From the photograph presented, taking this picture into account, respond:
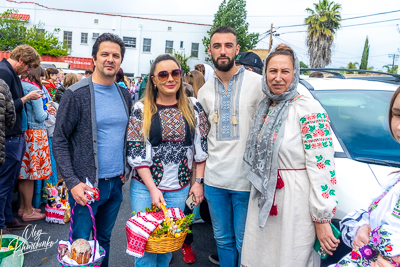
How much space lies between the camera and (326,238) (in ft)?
6.43

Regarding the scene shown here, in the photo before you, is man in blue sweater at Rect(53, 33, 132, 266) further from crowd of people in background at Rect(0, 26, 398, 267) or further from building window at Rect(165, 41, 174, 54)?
building window at Rect(165, 41, 174, 54)

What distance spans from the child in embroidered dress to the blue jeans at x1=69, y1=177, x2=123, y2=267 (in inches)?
65.7

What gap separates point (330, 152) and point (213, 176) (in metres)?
0.92

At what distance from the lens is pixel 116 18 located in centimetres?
3045

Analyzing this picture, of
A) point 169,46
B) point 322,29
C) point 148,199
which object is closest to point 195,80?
point 148,199

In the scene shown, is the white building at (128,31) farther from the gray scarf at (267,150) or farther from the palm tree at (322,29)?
the gray scarf at (267,150)

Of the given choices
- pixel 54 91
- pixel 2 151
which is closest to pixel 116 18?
pixel 54 91

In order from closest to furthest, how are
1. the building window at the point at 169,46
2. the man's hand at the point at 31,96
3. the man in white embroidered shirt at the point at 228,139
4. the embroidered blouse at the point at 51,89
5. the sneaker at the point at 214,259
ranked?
the man in white embroidered shirt at the point at 228,139, the sneaker at the point at 214,259, the man's hand at the point at 31,96, the embroidered blouse at the point at 51,89, the building window at the point at 169,46

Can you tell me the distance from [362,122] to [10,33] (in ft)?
99.1

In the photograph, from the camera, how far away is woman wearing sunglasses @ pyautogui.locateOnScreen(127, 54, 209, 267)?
7.85 ft

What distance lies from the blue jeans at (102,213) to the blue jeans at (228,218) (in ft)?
2.45

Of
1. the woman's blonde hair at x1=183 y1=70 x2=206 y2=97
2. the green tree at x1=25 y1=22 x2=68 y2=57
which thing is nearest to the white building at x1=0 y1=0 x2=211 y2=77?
the green tree at x1=25 y1=22 x2=68 y2=57

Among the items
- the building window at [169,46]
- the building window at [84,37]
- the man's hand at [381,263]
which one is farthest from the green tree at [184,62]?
the man's hand at [381,263]

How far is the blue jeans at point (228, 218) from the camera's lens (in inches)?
98.9
